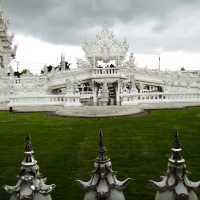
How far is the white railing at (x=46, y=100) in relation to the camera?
77.0ft

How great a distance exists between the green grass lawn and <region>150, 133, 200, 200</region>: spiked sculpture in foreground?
155 cm

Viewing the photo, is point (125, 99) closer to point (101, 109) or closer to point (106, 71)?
point (101, 109)

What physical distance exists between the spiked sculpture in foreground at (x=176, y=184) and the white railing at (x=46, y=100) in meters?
19.0

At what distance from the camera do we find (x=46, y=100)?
78.6 ft

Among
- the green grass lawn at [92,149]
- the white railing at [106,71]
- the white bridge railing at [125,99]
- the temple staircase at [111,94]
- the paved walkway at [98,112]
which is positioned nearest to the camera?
the green grass lawn at [92,149]

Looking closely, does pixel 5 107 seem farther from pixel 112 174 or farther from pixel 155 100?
pixel 112 174

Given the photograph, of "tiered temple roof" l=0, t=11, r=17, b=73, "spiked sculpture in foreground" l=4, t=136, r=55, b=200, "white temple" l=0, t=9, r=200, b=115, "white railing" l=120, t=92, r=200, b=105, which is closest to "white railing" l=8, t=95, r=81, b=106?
"white temple" l=0, t=9, r=200, b=115

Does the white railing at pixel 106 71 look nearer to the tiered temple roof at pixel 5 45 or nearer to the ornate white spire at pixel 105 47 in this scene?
the ornate white spire at pixel 105 47

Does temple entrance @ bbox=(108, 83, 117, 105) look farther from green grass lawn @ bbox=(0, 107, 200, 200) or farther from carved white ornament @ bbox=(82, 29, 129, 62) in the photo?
green grass lawn @ bbox=(0, 107, 200, 200)

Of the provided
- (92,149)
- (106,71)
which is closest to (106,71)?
(106,71)

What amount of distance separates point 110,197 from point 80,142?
6.14 m

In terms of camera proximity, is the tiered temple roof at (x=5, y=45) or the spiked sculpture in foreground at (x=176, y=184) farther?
the tiered temple roof at (x=5, y=45)

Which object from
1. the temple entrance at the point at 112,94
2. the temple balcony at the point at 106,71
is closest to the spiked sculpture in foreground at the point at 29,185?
the temple entrance at the point at 112,94

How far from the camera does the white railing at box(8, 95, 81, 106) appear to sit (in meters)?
23.5
